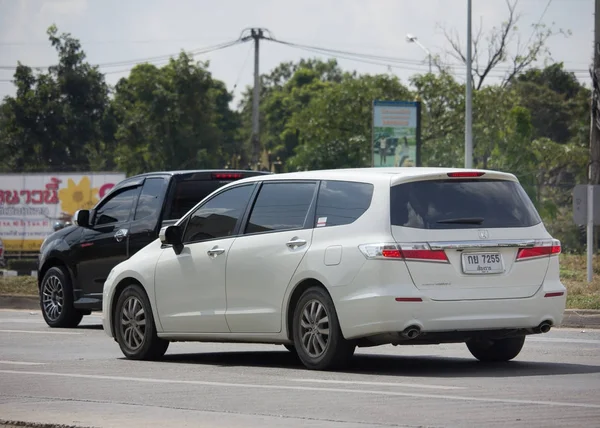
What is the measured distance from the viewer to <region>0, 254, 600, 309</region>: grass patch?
736 inches

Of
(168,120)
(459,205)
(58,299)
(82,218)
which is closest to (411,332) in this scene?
(459,205)

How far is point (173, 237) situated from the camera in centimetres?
1262

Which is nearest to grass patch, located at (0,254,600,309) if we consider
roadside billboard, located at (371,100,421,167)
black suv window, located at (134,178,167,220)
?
black suv window, located at (134,178,167,220)

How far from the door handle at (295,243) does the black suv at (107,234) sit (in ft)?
17.1

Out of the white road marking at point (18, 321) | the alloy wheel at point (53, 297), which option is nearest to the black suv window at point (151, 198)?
the alloy wheel at point (53, 297)

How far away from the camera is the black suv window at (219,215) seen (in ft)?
40.1

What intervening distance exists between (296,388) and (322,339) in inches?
50.4

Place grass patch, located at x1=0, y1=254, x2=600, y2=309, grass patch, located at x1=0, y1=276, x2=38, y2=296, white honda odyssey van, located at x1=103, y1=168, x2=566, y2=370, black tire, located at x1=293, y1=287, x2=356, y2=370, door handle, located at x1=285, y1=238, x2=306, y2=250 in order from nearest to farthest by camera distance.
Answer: white honda odyssey van, located at x1=103, y1=168, x2=566, y2=370, black tire, located at x1=293, y1=287, x2=356, y2=370, door handle, located at x1=285, y1=238, x2=306, y2=250, grass patch, located at x1=0, y1=254, x2=600, y2=309, grass patch, located at x1=0, y1=276, x2=38, y2=296

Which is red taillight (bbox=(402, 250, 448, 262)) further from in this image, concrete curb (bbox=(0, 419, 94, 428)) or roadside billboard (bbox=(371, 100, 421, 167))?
roadside billboard (bbox=(371, 100, 421, 167))

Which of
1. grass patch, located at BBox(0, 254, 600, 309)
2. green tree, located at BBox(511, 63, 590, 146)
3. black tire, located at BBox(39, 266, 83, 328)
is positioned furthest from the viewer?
green tree, located at BBox(511, 63, 590, 146)

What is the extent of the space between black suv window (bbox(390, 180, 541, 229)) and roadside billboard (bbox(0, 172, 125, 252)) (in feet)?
106

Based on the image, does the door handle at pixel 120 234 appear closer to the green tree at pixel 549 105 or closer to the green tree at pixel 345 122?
the green tree at pixel 345 122

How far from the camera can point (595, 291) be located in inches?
808

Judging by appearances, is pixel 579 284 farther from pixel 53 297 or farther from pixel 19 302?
pixel 19 302
